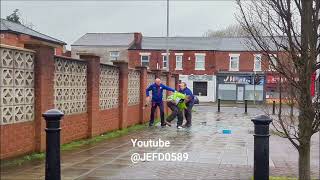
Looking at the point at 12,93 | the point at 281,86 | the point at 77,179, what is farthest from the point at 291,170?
the point at 12,93

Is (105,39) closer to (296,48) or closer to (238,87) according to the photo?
(238,87)

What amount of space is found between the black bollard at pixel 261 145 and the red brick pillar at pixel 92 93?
8294 millimetres

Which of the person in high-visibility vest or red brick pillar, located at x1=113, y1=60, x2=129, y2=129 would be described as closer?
red brick pillar, located at x1=113, y1=60, x2=129, y2=129

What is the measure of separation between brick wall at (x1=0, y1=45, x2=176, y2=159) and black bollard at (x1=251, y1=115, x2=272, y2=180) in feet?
16.6

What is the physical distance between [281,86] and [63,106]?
20.1ft

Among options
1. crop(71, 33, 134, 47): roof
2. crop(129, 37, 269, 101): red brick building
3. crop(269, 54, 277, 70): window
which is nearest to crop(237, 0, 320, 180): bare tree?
crop(269, 54, 277, 70): window

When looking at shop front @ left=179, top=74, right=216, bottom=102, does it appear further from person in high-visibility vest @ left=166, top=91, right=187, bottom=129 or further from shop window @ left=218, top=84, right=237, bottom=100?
person in high-visibility vest @ left=166, top=91, right=187, bottom=129

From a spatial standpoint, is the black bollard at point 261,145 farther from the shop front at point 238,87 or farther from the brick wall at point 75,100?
the shop front at point 238,87

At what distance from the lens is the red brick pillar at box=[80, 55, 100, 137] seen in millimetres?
13305

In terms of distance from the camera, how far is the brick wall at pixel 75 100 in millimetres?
9570

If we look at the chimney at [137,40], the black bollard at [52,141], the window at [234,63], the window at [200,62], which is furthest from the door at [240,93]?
the black bollard at [52,141]

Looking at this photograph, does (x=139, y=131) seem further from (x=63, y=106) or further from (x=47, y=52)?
(x=47, y=52)

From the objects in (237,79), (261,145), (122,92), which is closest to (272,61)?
(261,145)

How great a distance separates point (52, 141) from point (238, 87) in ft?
159
